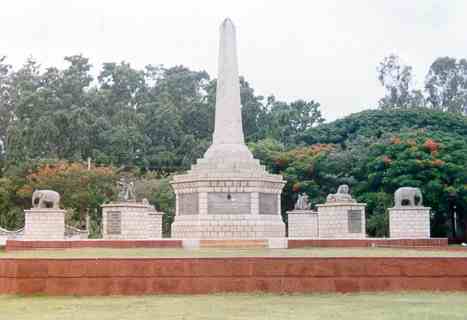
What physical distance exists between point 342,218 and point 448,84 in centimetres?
3517

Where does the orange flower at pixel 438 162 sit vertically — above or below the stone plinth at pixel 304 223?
above

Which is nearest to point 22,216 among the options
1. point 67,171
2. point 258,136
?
point 67,171

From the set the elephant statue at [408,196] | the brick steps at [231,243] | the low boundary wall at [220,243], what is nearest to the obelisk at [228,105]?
the brick steps at [231,243]

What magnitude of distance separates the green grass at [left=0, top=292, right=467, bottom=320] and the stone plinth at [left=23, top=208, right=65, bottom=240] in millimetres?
13766

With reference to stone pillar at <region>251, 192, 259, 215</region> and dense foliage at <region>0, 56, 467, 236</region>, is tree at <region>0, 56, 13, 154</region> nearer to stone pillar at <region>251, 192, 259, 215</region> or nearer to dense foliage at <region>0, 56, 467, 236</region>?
dense foliage at <region>0, 56, 467, 236</region>

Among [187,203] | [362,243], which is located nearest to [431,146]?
[362,243]

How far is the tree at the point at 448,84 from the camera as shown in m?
56.3

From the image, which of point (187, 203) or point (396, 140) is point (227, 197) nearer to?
point (187, 203)

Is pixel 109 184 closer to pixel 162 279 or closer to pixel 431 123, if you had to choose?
pixel 431 123

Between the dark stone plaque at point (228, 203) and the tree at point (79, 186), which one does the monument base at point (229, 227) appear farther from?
the tree at point (79, 186)

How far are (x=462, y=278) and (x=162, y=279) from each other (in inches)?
184

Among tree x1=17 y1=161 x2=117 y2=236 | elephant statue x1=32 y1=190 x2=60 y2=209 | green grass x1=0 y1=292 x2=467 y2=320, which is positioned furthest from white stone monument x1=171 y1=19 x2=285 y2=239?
tree x1=17 y1=161 x2=117 y2=236

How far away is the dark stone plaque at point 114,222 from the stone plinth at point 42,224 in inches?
69.4

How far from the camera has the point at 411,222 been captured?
24.3 metres
